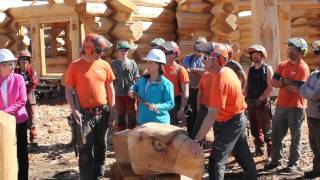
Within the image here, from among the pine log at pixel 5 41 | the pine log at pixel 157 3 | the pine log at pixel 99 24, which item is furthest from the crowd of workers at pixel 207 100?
the pine log at pixel 5 41

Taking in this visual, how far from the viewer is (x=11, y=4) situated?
1783 cm

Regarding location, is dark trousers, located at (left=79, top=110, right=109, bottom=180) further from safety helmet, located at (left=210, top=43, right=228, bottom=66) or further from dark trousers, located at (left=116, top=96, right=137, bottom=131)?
dark trousers, located at (left=116, top=96, right=137, bottom=131)

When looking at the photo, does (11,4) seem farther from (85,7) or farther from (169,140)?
(169,140)

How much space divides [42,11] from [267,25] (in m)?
7.70

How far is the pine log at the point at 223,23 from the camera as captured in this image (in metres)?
14.7

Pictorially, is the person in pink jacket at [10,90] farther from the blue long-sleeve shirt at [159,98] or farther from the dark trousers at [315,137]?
the dark trousers at [315,137]

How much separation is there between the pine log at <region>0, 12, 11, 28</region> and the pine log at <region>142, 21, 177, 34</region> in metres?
4.96

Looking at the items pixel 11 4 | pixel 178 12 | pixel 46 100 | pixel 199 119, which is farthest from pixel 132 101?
pixel 11 4

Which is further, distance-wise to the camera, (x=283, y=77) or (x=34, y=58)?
(x=34, y=58)

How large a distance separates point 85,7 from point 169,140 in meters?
8.66

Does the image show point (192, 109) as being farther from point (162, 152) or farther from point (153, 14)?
point (153, 14)

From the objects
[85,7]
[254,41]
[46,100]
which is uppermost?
[85,7]

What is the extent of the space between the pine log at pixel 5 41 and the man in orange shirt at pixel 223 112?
1311 centimetres

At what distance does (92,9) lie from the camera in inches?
532
